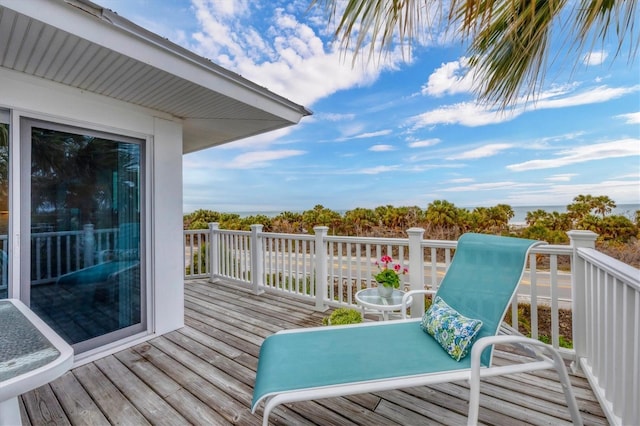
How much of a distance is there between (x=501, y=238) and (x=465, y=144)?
1489 centimetres

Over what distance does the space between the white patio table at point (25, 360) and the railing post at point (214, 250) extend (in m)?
3.84

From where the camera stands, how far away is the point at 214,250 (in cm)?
530

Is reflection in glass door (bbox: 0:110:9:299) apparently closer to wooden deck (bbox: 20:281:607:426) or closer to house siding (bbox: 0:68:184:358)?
house siding (bbox: 0:68:184:358)

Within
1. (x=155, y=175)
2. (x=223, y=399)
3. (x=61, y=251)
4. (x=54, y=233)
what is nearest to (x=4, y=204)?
(x=54, y=233)

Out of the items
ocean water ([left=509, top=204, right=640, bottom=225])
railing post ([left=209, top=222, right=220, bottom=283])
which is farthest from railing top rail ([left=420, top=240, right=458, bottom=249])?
ocean water ([left=509, top=204, right=640, bottom=225])

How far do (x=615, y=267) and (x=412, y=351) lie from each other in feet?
4.00

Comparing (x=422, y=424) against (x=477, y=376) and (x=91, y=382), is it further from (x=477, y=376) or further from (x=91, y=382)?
(x=91, y=382)

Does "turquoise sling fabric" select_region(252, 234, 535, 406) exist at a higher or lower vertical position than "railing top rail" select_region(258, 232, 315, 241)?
lower

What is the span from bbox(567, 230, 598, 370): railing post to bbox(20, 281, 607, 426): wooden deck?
0.24 m

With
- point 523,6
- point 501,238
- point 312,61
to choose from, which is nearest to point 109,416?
point 501,238

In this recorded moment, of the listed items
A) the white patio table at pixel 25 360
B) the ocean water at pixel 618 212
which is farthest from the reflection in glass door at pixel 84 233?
the ocean water at pixel 618 212

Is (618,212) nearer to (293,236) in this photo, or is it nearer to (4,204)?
(293,236)

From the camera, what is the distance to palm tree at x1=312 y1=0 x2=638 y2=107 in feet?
4.80

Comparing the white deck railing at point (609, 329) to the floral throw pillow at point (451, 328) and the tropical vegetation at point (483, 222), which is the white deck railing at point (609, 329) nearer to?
the floral throw pillow at point (451, 328)
